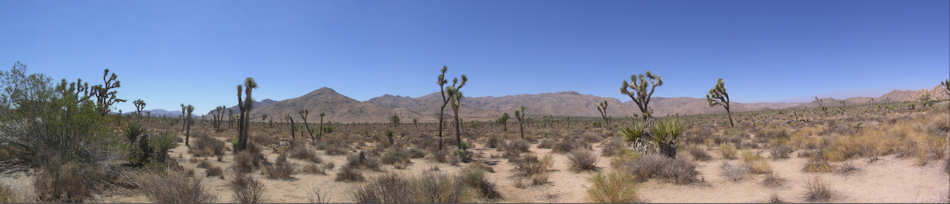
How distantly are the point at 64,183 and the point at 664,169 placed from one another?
12983 millimetres

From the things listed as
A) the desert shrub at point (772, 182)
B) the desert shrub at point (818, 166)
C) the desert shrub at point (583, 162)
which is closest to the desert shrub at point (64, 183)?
the desert shrub at point (583, 162)

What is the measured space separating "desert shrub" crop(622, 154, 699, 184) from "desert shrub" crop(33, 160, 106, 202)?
12.2m

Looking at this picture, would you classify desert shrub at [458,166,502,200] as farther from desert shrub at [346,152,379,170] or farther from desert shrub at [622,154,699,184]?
desert shrub at [346,152,379,170]

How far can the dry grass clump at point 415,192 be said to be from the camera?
217 inches

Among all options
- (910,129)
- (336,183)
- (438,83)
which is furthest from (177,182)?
(910,129)

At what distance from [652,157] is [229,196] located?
409 inches

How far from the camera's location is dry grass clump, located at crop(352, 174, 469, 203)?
5.50 meters

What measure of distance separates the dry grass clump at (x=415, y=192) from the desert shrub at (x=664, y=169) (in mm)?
4656

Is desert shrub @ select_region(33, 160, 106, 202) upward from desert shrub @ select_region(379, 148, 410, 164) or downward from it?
upward

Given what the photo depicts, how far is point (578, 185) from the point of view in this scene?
8430mm

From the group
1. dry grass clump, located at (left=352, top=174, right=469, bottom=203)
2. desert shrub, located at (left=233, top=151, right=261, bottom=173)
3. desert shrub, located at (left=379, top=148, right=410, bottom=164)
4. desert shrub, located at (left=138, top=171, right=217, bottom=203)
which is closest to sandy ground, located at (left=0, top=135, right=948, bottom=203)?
dry grass clump, located at (left=352, top=174, right=469, bottom=203)

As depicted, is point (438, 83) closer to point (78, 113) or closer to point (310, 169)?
point (310, 169)

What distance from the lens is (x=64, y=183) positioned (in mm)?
6672

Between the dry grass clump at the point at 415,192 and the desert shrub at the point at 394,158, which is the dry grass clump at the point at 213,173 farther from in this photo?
the dry grass clump at the point at 415,192
